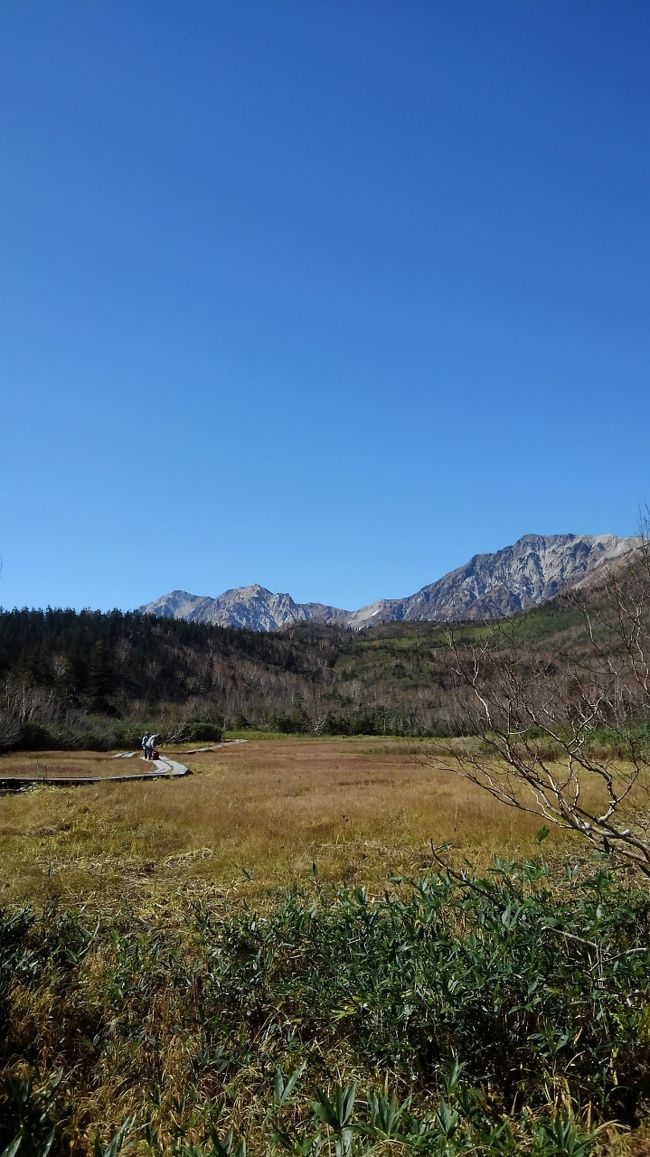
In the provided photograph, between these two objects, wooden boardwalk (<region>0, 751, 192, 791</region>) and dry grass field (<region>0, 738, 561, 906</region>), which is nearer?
Answer: dry grass field (<region>0, 738, 561, 906</region>)

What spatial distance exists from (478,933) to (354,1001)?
1141 millimetres

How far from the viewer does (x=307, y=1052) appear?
3.70 m

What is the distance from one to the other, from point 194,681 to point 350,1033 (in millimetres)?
134532

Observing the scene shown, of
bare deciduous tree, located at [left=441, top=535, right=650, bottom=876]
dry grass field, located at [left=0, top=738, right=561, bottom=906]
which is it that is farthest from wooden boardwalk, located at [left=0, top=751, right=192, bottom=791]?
bare deciduous tree, located at [left=441, top=535, right=650, bottom=876]

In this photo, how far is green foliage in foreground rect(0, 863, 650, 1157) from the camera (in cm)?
285

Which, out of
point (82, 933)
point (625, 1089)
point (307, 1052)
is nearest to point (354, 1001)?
point (307, 1052)

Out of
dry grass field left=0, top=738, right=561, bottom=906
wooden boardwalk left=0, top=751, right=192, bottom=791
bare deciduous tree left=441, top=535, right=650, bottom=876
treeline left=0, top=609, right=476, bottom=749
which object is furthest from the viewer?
treeline left=0, top=609, right=476, bottom=749

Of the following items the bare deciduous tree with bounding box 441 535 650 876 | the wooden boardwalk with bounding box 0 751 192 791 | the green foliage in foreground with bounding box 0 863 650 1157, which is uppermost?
the bare deciduous tree with bounding box 441 535 650 876

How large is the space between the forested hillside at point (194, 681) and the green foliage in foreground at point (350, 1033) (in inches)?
112

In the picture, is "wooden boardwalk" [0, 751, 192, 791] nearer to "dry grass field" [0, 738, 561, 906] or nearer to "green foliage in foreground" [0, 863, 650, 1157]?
"dry grass field" [0, 738, 561, 906]

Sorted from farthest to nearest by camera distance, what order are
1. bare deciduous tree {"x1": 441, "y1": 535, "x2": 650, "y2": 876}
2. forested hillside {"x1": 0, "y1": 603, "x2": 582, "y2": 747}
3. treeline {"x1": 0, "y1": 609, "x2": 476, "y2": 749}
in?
treeline {"x1": 0, "y1": 609, "x2": 476, "y2": 749} → forested hillside {"x1": 0, "y1": 603, "x2": 582, "y2": 747} → bare deciduous tree {"x1": 441, "y1": 535, "x2": 650, "y2": 876}

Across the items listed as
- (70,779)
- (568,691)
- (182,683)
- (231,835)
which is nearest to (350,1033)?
(568,691)

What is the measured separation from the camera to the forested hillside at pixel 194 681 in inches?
1713

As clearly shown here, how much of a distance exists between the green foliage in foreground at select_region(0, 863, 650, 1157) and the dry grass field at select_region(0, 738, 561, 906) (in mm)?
1693
